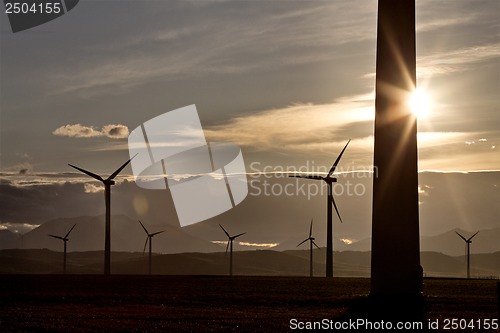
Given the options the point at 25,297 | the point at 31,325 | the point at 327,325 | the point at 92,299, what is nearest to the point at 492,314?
the point at 327,325

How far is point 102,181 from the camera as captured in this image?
104438 millimetres

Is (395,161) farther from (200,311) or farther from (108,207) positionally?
(108,207)

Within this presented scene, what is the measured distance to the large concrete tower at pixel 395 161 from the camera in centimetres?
4366

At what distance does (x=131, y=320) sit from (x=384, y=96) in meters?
18.8

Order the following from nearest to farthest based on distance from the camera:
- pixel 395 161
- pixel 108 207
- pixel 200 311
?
pixel 200 311 < pixel 395 161 < pixel 108 207

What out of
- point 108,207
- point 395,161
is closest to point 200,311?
point 395,161

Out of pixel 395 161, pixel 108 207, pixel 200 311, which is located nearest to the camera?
pixel 200 311

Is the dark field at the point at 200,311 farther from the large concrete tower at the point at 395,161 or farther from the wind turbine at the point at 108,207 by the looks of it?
the wind turbine at the point at 108,207

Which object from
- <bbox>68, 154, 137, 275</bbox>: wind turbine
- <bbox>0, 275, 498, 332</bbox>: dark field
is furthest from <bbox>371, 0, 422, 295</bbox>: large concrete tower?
<bbox>68, 154, 137, 275</bbox>: wind turbine

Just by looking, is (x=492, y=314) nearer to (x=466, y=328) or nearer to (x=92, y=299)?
(x=466, y=328)

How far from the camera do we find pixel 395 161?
44.3 meters

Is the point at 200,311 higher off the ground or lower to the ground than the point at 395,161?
lower

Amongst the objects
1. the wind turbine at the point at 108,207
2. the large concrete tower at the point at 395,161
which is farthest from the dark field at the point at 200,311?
the wind turbine at the point at 108,207

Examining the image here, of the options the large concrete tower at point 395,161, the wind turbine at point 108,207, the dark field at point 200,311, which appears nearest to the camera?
the dark field at point 200,311
